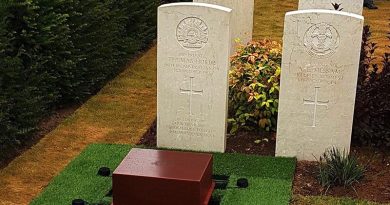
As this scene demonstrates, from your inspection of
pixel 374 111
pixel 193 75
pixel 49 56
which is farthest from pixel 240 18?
pixel 49 56

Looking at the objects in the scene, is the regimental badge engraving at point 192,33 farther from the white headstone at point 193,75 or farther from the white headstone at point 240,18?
the white headstone at point 240,18

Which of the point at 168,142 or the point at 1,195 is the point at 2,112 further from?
the point at 168,142

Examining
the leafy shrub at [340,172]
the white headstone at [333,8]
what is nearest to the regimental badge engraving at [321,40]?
the leafy shrub at [340,172]

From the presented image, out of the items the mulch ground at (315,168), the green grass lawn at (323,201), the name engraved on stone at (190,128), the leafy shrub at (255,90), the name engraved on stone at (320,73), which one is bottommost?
the green grass lawn at (323,201)

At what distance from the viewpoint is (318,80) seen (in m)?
6.36

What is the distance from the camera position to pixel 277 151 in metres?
6.73

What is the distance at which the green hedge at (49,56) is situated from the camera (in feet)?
21.8

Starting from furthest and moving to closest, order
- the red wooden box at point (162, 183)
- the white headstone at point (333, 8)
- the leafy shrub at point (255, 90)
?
the white headstone at point (333, 8) → the leafy shrub at point (255, 90) → the red wooden box at point (162, 183)

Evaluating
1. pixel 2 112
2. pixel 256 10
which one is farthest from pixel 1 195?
pixel 256 10

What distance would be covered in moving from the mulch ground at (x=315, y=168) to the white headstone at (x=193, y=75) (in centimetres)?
35

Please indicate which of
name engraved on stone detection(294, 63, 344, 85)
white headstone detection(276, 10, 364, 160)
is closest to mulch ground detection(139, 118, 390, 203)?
white headstone detection(276, 10, 364, 160)

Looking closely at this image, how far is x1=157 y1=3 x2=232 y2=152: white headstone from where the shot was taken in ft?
21.3

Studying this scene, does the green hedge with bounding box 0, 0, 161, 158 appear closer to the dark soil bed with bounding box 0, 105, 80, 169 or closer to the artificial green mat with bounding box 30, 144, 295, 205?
the dark soil bed with bounding box 0, 105, 80, 169

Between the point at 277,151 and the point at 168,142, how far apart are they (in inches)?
47.3
